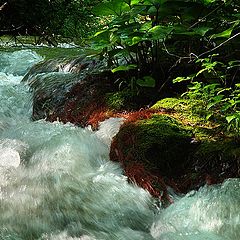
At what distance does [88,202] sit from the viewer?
278cm

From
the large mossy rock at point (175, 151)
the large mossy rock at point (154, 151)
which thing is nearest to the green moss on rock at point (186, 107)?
the large mossy rock at point (175, 151)

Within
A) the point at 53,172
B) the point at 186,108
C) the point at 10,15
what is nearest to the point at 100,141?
the point at 53,172

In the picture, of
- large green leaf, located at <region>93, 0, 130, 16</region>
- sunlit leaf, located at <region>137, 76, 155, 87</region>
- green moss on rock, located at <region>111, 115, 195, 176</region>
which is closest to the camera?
green moss on rock, located at <region>111, 115, 195, 176</region>

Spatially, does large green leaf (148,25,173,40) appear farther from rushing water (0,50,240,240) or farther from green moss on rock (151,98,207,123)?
rushing water (0,50,240,240)

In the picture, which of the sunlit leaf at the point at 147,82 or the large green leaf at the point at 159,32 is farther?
the sunlit leaf at the point at 147,82

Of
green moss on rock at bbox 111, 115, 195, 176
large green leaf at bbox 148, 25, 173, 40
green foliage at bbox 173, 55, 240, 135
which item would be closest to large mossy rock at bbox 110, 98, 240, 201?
green moss on rock at bbox 111, 115, 195, 176

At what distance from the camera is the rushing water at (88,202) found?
2475mm

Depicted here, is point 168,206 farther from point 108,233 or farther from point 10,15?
point 10,15

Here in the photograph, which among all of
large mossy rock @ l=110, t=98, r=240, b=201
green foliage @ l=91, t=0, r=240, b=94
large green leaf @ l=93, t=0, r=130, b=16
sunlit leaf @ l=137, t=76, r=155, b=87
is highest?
large green leaf @ l=93, t=0, r=130, b=16

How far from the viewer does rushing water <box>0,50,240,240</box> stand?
2475mm

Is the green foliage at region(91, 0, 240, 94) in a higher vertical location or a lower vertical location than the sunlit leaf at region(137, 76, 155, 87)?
higher

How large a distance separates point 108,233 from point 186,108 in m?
1.64

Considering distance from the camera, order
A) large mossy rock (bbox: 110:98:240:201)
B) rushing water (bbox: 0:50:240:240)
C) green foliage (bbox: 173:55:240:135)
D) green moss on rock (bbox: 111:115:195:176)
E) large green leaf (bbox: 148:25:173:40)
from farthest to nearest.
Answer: large green leaf (bbox: 148:25:173:40) < green foliage (bbox: 173:55:240:135) < green moss on rock (bbox: 111:115:195:176) < large mossy rock (bbox: 110:98:240:201) < rushing water (bbox: 0:50:240:240)

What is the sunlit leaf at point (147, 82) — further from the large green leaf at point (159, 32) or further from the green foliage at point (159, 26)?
the large green leaf at point (159, 32)
